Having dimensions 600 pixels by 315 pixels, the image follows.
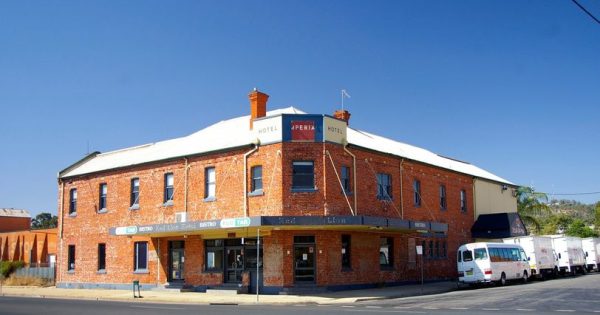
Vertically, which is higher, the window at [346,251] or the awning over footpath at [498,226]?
the awning over footpath at [498,226]

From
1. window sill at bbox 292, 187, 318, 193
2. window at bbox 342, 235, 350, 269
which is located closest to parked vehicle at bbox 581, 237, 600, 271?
window at bbox 342, 235, 350, 269

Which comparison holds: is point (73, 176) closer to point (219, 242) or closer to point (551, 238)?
point (219, 242)

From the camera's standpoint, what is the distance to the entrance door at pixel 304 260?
2942 centimetres

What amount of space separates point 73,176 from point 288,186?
18.8m

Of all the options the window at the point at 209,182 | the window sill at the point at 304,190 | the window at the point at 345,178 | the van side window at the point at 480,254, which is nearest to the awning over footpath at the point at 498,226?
the van side window at the point at 480,254

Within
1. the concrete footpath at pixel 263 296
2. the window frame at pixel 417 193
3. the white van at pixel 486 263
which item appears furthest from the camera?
the window frame at pixel 417 193

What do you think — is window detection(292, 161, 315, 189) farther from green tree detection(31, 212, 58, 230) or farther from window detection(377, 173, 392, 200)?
green tree detection(31, 212, 58, 230)

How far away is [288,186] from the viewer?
2936 cm

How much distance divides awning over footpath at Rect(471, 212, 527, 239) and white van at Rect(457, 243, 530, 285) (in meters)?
5.88

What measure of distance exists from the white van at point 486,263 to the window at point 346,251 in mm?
7233

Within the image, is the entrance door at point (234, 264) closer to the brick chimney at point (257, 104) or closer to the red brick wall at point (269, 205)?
the red brick wall at point (269, 205)

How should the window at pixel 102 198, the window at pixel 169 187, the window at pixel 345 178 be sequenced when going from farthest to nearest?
the window at pixel 102 198, the window at pixel 169 187, the window at pixel 345 178

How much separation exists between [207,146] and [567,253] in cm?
2676

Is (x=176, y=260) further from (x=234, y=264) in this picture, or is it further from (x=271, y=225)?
(x=271, y=225)
